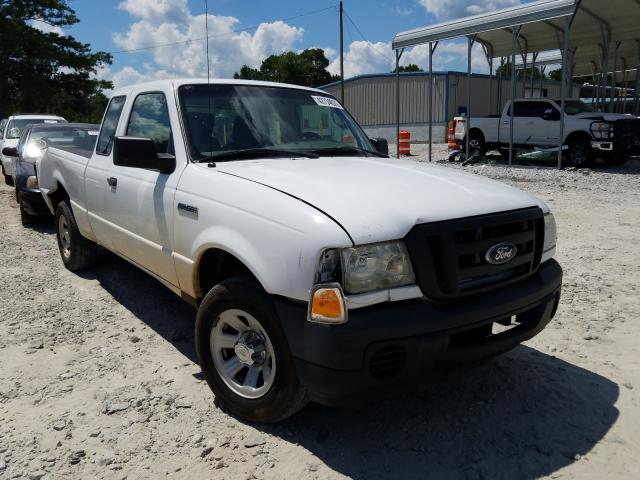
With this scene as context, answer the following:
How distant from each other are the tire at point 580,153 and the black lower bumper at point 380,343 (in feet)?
45.6

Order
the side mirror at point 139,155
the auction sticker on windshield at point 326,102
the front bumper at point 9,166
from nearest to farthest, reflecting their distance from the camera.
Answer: the side mirror at point 139,155 < the auction sticker on windshield at point 326,102 < the front bumper at point 9,166

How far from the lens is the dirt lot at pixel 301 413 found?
262 cm

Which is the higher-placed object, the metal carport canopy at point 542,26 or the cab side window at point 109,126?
the metal carport canopy at point 542,26

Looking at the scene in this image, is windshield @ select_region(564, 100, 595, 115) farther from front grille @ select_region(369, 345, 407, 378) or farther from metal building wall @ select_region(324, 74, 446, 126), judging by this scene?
front grille @ select_region(369, 345, 407, 378)

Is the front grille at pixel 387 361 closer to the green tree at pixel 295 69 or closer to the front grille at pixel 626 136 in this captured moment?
the front grille at pixel 626 136

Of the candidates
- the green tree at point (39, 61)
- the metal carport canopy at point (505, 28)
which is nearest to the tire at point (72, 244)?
the metal carport canopy at point (505, 28)

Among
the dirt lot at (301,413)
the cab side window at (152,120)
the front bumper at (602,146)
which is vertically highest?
the cab side window at (152,120)

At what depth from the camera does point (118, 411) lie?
3.14m

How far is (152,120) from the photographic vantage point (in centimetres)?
399

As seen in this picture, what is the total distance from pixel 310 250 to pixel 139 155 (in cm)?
153

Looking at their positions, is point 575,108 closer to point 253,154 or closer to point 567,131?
point 567,131

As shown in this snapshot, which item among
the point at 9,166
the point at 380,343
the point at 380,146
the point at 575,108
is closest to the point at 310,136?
the point at 380,146

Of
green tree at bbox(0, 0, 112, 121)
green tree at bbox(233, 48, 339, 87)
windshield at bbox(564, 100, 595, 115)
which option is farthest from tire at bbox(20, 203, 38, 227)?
green tree at bbox(233, 48, 339, 87)

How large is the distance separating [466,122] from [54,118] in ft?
41.2
